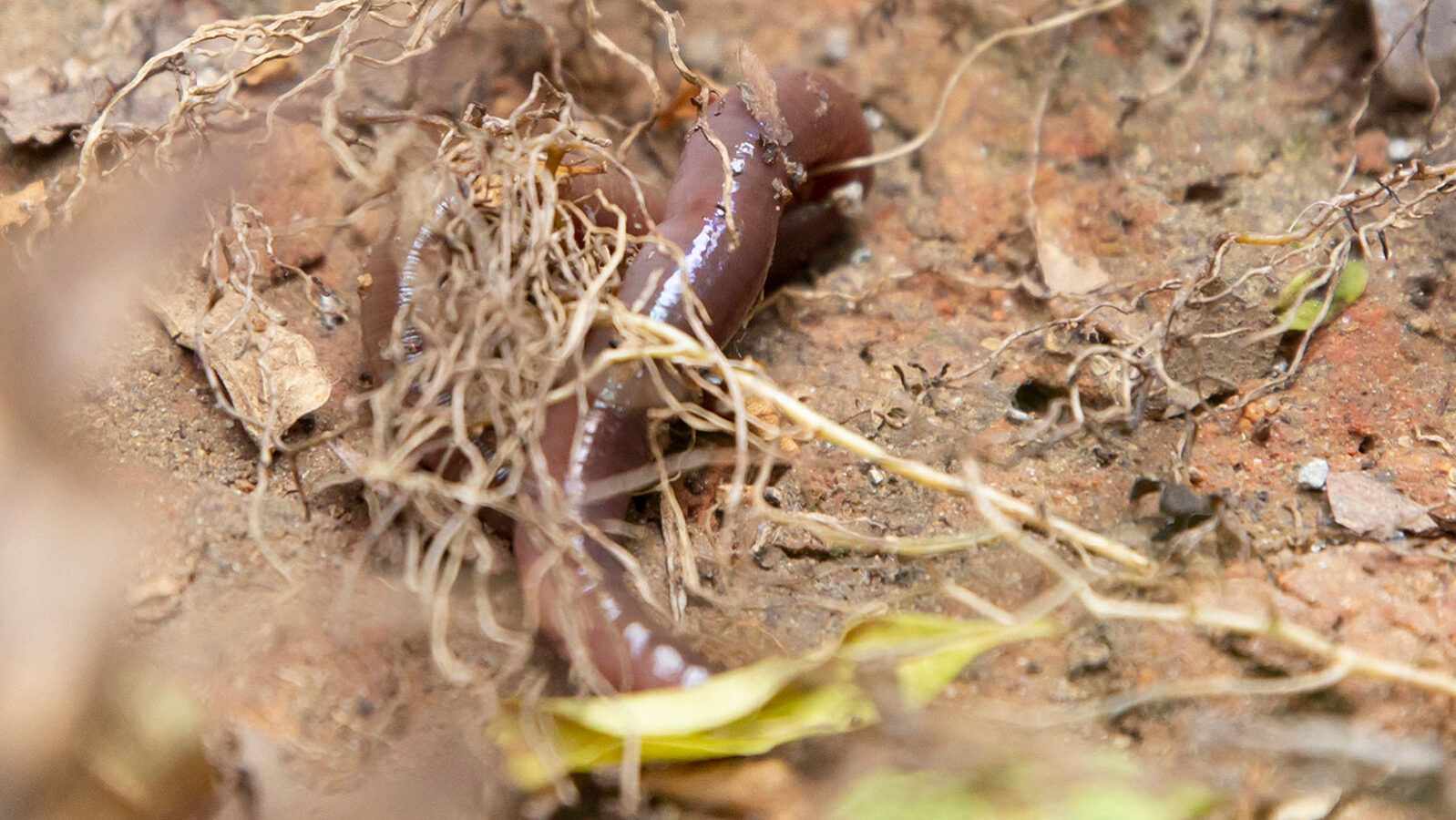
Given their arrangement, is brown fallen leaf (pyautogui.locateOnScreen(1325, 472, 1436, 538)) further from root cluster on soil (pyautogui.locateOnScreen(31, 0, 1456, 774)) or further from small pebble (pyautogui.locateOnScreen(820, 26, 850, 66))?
small pebble (pyautogui.locateOnScreen(820, 26, 850, 66))

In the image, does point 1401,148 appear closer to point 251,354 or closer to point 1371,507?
point 1371,507

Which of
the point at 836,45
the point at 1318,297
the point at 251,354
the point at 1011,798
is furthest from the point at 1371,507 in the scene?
the point at 251,354

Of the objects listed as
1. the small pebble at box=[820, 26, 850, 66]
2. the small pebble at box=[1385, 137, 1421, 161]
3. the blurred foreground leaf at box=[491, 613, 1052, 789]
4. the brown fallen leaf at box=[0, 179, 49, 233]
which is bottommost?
the blurred foreground leaf at box=[491, 613, 1052, 789]

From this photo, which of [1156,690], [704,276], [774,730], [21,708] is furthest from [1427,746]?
[21,708]

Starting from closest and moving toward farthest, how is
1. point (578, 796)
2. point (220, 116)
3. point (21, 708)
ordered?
1. point (21, 708)
2. point (578, 796)
3. point (220, 116)

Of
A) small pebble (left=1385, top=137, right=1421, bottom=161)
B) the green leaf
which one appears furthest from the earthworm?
small pebble (left=1385, top=137, right=1421, bottom=161)

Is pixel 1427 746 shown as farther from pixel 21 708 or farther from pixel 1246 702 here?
pixel 21 708
